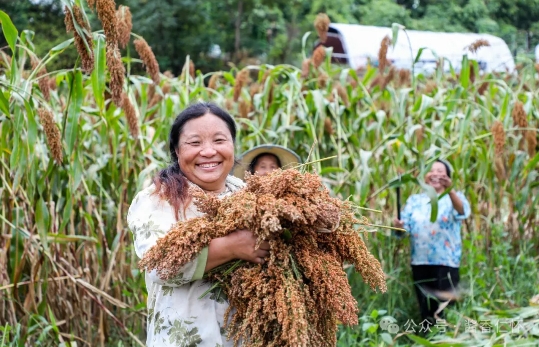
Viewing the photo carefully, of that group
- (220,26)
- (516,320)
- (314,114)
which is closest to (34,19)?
(220,26)

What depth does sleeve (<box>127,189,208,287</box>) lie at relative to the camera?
5.52 ft

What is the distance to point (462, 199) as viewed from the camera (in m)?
4.11

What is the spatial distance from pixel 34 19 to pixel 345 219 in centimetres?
1488

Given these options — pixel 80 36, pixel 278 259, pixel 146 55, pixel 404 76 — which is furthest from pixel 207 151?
pixel 404 76

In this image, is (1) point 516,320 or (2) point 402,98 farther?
(2) point 402,98

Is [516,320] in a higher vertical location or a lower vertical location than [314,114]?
lower

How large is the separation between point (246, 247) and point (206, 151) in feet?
1.15

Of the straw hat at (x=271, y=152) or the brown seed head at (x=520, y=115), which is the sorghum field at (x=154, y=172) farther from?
the straw hat at (x=271, y=152)

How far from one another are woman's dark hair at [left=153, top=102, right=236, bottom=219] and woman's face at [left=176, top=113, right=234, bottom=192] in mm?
19

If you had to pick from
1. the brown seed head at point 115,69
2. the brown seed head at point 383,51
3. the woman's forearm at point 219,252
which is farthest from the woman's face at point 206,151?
the brown seed head at point 383,51

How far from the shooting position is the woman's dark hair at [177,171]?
6.02 ft

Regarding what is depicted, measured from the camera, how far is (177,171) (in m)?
1.95

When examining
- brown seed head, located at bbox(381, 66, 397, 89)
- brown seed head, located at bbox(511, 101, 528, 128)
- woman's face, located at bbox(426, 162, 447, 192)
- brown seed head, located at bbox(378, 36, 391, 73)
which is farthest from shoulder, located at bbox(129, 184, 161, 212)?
brown seed head, located at bbox(381, 66, 397, 89)

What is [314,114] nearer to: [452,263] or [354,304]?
A: [452,263]
